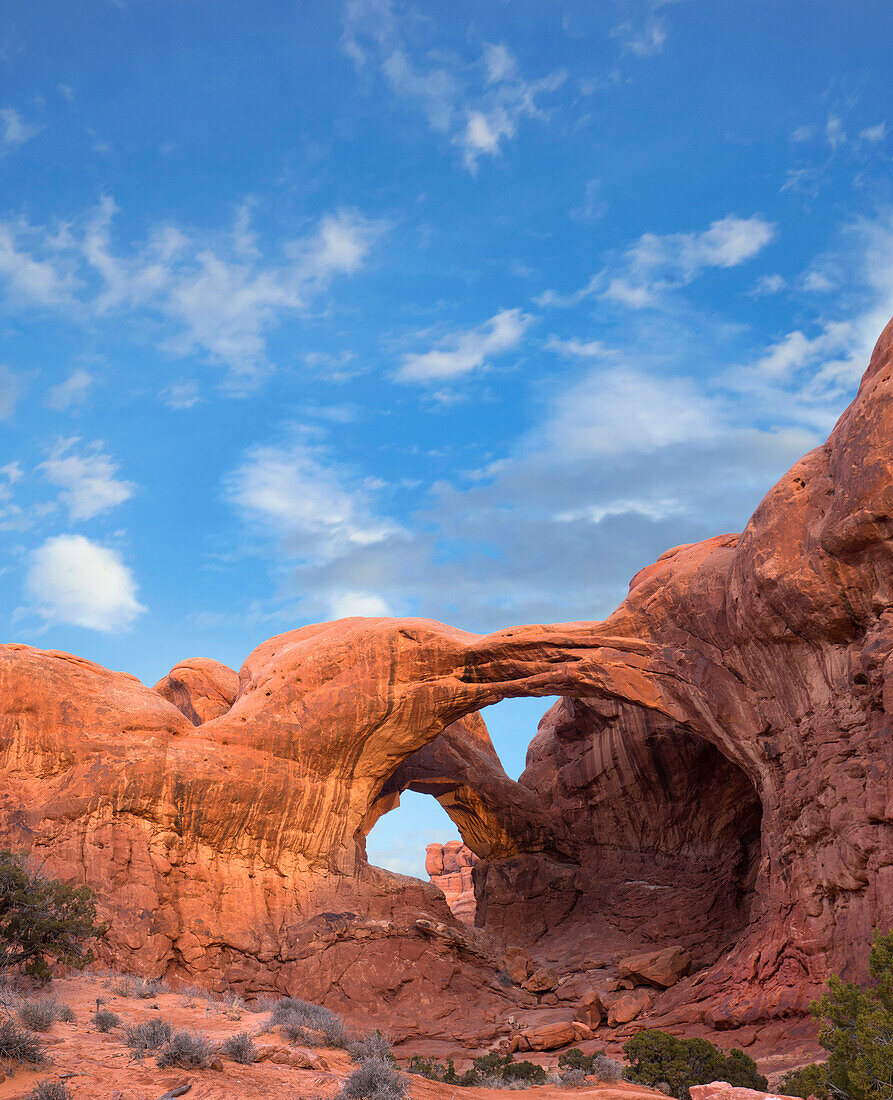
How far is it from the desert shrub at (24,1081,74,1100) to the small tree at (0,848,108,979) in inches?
235

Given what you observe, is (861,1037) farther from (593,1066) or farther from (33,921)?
(33,921)

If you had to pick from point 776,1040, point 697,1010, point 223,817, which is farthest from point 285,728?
point 776,1040

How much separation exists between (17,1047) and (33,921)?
5.54 meters

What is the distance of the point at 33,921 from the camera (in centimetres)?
1291

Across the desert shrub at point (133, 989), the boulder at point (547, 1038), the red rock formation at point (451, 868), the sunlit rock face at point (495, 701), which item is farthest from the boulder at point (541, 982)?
the red rock formation at point (451, 868)

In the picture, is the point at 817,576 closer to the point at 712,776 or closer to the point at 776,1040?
the point at 776,1040

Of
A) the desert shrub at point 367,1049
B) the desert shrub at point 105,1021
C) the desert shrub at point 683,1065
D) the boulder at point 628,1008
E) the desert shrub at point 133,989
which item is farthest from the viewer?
the boulder at point 628,1008

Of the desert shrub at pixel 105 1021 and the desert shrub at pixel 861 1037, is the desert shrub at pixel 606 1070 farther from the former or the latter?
the desert shrub at pixel 105 1021

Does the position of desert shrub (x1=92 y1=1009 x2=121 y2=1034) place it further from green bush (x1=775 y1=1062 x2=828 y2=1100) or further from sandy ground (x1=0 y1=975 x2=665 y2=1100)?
green bush (x1=775 y1=1062 x2=828 y2=1100)

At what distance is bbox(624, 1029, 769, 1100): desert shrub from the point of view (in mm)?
12305

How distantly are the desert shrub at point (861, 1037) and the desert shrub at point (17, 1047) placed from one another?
7.85 meters

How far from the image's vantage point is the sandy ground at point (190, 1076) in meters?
7.67

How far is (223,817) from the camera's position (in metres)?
21.7

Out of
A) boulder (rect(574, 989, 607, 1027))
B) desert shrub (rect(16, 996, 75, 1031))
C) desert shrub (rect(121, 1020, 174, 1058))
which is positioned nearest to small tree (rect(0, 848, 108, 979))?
desert shrub (rect(16, 996, 75, 1031))
